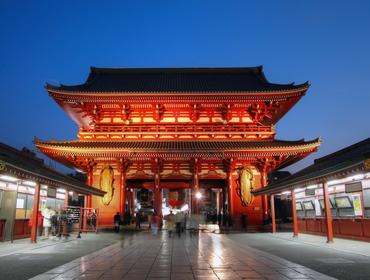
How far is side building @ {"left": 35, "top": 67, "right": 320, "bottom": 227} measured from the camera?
79.6 feet

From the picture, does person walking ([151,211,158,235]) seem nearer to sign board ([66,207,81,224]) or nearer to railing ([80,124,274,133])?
sign board ([66,207,81,224])

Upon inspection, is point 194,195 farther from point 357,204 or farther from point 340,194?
point 357,204

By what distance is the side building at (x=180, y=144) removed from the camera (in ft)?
79.6

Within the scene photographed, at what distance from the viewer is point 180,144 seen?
83.8 ft

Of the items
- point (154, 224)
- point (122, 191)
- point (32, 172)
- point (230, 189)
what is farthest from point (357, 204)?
point (122, 191)

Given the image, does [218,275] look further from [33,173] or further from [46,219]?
[46,219]

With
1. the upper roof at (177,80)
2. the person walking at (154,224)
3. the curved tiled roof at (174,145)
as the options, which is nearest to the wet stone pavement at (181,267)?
the person walking at (154,224)

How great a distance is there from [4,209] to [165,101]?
1439 cm

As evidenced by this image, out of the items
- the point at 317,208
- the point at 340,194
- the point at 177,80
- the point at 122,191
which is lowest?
the point at 317,208

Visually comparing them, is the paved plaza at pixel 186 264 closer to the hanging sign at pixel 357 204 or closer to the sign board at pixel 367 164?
the sign board at pixel 367 164

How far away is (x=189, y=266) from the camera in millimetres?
9648

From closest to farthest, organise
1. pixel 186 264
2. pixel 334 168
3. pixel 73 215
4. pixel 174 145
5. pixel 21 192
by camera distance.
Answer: pixel 186 264 < pixel 334 168 < pixel 21 192 < pixel 73 215 < pixel 174 145

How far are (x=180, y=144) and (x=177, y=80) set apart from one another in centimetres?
1096

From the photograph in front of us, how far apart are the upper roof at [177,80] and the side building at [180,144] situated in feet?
8.50
